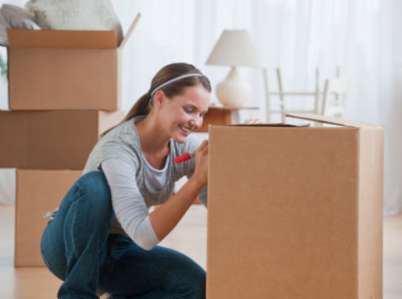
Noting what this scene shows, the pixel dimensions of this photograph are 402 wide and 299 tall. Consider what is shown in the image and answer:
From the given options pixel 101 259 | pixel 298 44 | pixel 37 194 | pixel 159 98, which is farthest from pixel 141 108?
pixel 298 44

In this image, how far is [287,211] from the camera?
0.93 m

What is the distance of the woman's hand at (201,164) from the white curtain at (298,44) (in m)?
2.71

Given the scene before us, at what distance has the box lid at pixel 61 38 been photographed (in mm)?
2119

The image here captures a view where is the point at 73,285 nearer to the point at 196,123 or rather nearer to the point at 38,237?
the point at 196,123

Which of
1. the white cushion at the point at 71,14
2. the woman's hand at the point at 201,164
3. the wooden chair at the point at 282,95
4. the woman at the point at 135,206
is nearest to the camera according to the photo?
the woman's hand at the point at 201,164

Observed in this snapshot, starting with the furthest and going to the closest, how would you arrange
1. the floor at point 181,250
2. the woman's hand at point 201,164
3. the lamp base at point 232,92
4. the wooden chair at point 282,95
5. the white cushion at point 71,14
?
the wooden chair at point 282,95
the lamp base at point 232,92
the white cushion at point 71,14
the floor at point 181,250
the woman's hand at point 201,164

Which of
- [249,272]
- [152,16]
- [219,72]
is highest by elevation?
[152,16]

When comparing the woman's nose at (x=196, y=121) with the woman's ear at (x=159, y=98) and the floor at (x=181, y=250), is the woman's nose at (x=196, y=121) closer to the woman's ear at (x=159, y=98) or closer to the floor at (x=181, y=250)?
the woman's ear at (x=159, y=98)

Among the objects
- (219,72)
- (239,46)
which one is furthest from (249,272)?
(219,72)

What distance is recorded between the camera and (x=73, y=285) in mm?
1356

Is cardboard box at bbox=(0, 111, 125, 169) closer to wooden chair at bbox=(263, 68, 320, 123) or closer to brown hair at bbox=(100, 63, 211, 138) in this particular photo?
brown hair at bbox=(100, 63, 211, 138)

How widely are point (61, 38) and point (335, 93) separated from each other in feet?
5.74

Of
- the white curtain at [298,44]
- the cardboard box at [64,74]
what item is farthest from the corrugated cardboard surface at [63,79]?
the white curtain at [298,44]

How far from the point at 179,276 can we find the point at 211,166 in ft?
1.93
